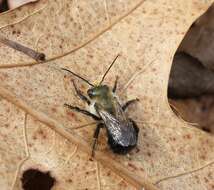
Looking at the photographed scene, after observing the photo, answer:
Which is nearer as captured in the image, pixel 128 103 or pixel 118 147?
pixel 118 147

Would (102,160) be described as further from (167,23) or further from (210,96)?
(210,96)

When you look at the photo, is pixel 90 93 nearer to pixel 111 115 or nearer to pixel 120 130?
pixel 111 115

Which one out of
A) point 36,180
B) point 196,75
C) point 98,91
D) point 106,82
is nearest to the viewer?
point 36,180

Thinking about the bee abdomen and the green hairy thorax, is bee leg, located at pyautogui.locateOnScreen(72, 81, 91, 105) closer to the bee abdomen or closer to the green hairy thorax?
the green hairy thorax

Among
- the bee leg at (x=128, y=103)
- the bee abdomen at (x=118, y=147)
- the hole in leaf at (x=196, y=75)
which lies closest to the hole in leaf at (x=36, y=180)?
the bee abdomen at (x=118, y=147)

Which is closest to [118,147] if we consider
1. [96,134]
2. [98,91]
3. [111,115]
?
[96,134]

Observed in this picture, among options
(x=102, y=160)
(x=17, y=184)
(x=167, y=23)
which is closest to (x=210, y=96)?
(x=167, y=23)
